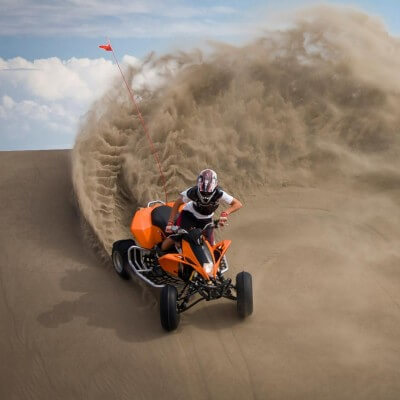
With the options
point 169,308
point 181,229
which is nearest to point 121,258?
point 181,229

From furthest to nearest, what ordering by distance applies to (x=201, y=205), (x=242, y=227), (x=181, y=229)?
(x=242, y=227) < (x=201, y=205) < (x=181, y=229)

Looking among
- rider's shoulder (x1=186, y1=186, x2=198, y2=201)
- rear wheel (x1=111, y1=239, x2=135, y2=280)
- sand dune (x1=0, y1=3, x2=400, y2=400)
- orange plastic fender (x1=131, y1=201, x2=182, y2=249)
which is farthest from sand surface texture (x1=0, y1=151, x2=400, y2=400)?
rider's shoulder (x1=186, y1=186, x2=198, y2=201)

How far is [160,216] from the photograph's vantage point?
7.95 metres

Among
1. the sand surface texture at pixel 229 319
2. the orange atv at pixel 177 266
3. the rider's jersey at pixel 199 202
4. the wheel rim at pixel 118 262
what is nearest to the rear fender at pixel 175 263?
the orange atv at pixel 177 266

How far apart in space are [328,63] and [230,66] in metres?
2.50

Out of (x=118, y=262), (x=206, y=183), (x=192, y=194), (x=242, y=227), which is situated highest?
(x=206, y=183)

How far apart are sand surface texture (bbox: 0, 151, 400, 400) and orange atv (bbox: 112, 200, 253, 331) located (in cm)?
31

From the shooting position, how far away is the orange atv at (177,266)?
6.55 metres

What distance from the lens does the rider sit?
22.6ft

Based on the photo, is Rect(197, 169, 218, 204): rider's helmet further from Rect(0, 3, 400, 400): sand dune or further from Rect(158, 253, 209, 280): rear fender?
Rect(0, 3, 400, 400): sand dune

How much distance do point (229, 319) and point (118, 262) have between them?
2.18m

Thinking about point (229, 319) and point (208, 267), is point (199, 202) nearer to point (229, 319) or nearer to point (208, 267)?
point (208, 267)

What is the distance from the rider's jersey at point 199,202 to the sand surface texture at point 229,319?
135 centimetres

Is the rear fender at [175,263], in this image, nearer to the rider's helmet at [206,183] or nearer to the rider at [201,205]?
the rider at [201,205]
